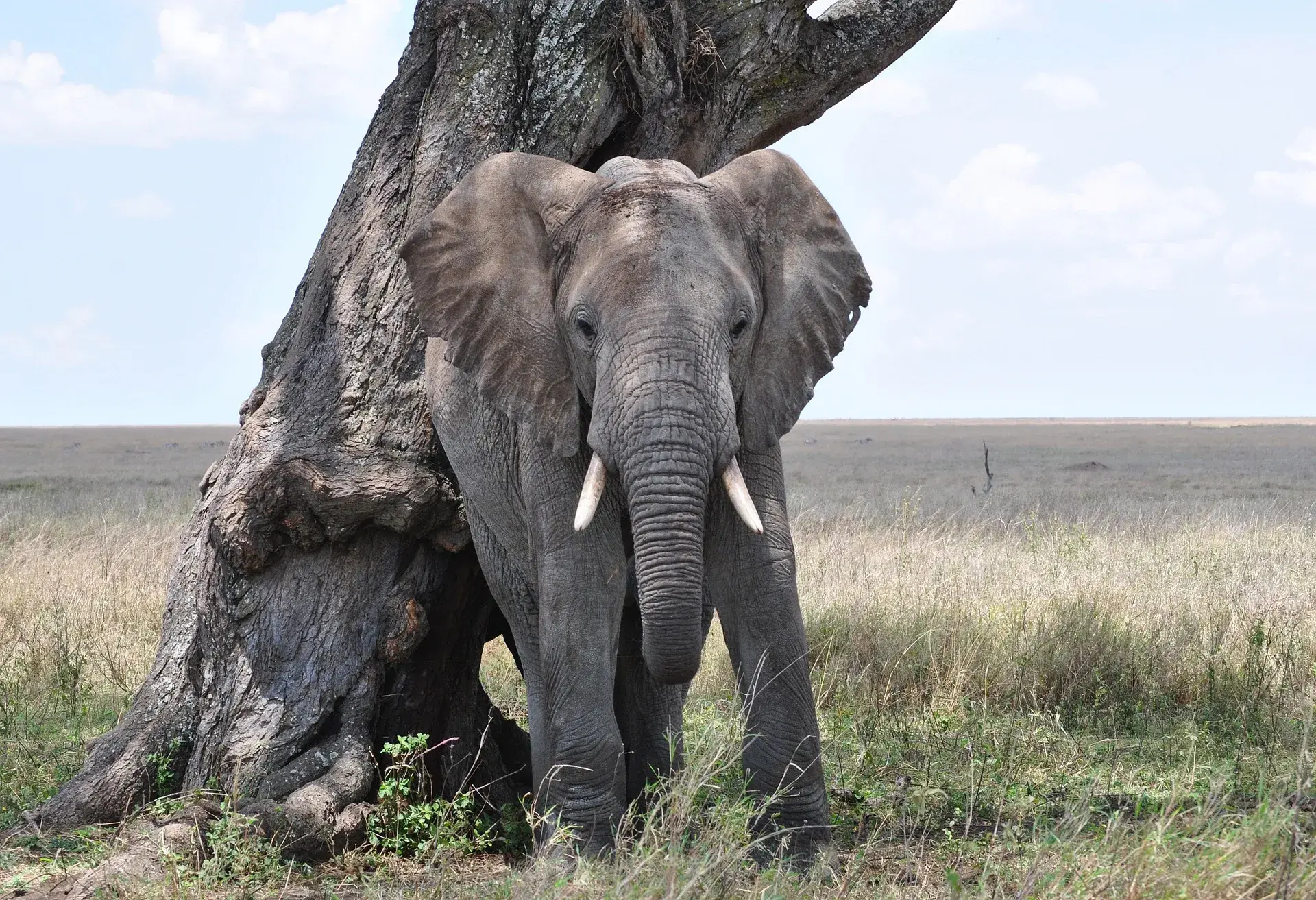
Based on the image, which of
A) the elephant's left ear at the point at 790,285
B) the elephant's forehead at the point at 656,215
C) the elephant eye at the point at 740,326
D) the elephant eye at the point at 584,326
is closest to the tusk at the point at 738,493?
the elephant's left ear at the point at 790,285

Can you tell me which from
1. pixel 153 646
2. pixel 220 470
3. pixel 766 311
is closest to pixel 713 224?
pixel 766 311

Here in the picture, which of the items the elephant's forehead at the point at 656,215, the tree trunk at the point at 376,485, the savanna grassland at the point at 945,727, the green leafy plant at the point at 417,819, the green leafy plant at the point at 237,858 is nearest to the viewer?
the savanna grassland at the point at 945,727

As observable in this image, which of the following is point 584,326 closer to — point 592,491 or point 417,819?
point 592,491

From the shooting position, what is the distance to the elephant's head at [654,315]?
4391 mm

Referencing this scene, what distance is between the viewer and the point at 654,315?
446 centimetres

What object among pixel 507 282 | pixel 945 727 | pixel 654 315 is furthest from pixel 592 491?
pixel 945 727

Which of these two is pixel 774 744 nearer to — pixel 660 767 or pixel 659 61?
pixel 660 767

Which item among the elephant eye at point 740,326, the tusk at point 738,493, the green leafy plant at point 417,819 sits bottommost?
the green leafy plant at point 417,819

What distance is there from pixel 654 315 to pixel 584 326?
14.2 inches

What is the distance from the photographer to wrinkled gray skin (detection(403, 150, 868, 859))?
4.41 metres

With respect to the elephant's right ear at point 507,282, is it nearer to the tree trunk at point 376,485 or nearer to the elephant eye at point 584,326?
the elephant eye at point 584,326

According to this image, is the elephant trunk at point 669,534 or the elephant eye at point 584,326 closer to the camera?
the elephant trunk at point 669,534

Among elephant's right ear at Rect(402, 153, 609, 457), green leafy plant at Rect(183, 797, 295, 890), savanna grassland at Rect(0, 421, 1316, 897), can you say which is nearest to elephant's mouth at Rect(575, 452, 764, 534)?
elephant's right ear at Rect(402, 153, 609, 457)

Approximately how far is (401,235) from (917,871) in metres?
3.90
